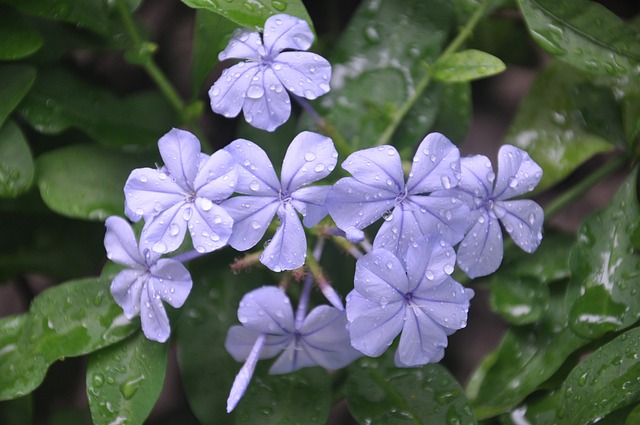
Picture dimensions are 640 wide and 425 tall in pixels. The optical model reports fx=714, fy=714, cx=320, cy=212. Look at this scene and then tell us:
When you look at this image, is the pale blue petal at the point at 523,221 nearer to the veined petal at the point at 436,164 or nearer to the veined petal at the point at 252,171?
the veined petal at the point at 436,164

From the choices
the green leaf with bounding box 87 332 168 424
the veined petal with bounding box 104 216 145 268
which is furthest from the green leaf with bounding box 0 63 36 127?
the green leaf with bounding box 87 332 168 424

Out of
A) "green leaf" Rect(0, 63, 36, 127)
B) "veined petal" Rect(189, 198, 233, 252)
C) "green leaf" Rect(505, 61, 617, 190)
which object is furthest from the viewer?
"green leaf" Rect(505, 61, 617, 190)

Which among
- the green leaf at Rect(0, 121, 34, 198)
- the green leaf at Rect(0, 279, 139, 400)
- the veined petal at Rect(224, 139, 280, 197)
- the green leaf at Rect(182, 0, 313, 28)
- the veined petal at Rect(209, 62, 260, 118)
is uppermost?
the green leaf at Rect(182, 0, 313, 28)

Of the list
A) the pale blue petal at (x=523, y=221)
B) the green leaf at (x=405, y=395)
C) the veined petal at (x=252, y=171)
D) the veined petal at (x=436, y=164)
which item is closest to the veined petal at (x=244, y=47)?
the veined petal at (x=252, y=171)

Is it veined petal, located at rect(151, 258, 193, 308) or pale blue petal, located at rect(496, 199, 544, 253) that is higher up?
pale blue petal, located at rect(496, 199, 544, 253)

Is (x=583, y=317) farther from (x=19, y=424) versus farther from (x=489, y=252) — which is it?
(x=19, y=424)

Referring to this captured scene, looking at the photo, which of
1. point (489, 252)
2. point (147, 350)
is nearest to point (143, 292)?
point (147, 350)

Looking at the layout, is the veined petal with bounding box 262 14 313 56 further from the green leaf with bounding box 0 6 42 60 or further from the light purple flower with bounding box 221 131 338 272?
the green leaf with bounding box 0 6 42 60
